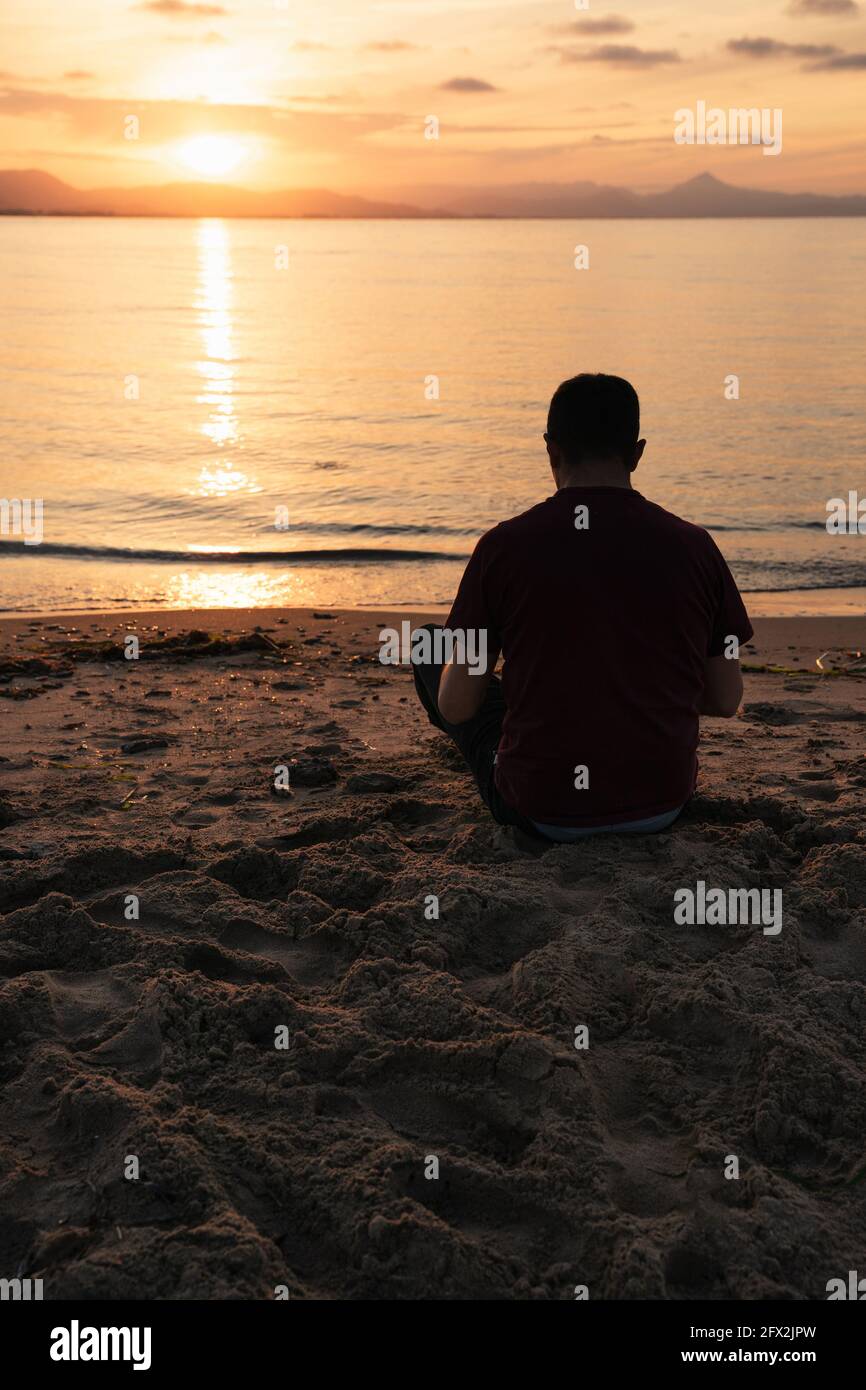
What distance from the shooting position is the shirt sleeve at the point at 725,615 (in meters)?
3.46

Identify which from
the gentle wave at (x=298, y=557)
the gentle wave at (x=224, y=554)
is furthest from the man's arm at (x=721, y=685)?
the gentle wave at (x=224, y=554)

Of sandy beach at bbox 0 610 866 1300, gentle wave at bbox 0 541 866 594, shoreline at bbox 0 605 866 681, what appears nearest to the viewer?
sandy beach at bbox 0 610 866 1300

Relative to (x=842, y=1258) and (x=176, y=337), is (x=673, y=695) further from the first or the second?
(x=176, y=337)

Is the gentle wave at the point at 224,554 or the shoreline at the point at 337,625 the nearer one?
the shoreline at the point at 337,625

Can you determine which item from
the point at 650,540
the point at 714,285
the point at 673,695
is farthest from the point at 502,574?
the point at 714,285

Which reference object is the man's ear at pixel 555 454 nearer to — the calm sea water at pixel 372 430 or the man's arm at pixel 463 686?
the man's arm at pixel 463 686

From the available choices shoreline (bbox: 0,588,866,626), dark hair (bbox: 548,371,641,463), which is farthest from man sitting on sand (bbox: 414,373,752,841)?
shoreline (bbox: 0,588,866,626)

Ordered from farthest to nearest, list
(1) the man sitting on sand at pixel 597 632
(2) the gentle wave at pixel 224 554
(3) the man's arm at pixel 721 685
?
(2) the gentle wave at pixel 224 554, (3) the man's arm at pixel 721 685, (1) the man sitting on sand at pixel 597 632

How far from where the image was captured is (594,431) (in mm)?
3258

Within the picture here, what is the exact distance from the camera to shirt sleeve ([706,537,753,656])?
346 centimetres

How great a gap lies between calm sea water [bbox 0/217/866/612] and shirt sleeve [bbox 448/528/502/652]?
20.8ft

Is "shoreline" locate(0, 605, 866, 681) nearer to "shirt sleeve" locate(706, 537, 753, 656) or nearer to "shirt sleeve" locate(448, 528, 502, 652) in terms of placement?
"shirt sleeve" locate(706, 537, 753, 656)

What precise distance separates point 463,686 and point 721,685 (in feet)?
2.76

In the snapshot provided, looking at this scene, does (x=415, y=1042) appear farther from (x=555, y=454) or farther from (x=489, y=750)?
(x=555, y=454)
